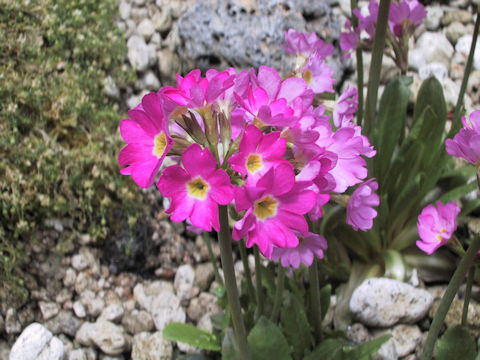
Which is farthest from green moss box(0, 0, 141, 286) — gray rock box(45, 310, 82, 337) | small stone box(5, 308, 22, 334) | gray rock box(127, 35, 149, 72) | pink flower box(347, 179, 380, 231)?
pink flower box(347, 179, 380, 231)

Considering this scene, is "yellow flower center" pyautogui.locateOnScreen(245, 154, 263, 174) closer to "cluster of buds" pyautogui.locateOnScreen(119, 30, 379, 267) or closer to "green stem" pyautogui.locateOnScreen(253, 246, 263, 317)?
"cluster of buds" pyautogui.locateOnScreen(119, 30, 379, 267)

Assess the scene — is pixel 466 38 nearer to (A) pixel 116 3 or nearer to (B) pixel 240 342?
(A) pixel 116 3

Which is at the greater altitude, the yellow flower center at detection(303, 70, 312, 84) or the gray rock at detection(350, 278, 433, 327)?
the yellow flower center at detection(303, 70, 312, 84)

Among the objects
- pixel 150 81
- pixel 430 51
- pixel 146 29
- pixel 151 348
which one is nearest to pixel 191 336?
pixel 151 348

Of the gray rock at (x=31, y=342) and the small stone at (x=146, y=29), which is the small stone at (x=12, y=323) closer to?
the gray rock at (x=31, y=342)

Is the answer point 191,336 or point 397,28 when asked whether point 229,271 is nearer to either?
point 191,336

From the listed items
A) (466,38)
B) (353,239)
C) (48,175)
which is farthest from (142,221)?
(466,38)
